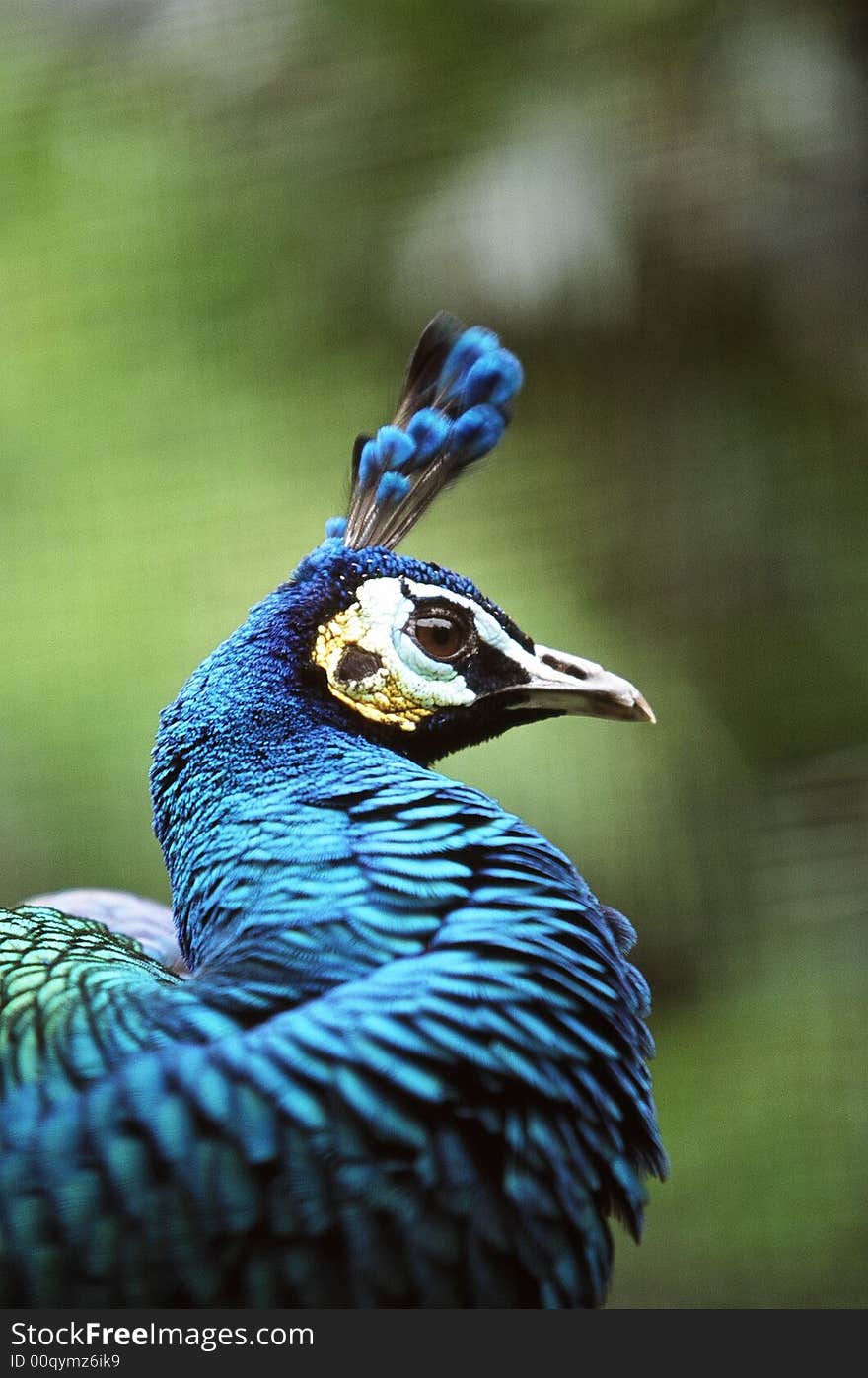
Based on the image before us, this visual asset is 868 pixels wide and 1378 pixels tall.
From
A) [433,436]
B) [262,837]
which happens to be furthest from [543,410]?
[262,837]

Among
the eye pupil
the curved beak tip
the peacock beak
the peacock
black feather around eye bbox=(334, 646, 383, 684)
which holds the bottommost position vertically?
the peacock

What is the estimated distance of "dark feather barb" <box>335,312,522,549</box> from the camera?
0.67m

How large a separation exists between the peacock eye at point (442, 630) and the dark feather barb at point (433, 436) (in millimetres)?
61

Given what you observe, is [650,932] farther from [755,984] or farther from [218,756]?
[218,756]

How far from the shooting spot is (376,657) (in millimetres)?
614

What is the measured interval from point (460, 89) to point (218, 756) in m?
0.93

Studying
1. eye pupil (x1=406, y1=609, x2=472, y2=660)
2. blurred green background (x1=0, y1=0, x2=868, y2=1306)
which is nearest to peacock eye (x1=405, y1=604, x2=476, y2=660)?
eye pupil (x1=406, y1=609, x2=472, y2=660)

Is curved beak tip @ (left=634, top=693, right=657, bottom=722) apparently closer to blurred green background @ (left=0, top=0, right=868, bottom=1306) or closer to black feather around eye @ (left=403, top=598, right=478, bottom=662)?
black feather around eye @ (left=403, top=598, right=478, bottom=662)

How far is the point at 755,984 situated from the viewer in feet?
4.09

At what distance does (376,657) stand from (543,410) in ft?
2.53

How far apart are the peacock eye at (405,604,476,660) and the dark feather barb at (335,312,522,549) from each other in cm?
6

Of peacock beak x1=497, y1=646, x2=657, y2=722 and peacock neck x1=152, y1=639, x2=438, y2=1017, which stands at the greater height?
peacock beak x1=497, y1=646, x2=657, y2=722

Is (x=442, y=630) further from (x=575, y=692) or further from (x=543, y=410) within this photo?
(x=543, y=410)

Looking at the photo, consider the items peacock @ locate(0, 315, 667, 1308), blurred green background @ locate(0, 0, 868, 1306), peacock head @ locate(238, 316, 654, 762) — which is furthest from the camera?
blurred green background @ locate(0, 0, 868, 1306)
